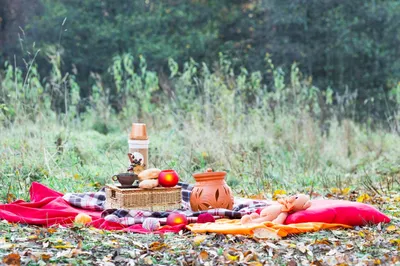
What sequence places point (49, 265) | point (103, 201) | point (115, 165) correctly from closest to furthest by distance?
point (49, 265)
point (103, 201)
point (115, 165)

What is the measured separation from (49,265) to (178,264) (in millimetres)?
636

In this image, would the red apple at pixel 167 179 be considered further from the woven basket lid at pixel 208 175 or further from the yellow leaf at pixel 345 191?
the yellow leaf at pixel 345 191

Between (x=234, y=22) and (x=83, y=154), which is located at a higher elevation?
(x=234, y=22)

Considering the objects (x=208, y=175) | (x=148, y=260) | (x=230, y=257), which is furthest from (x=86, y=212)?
(x=230, y=257)

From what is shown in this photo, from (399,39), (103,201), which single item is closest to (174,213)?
(103,201)

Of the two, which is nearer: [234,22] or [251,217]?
[251,217]

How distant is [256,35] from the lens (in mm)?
16500

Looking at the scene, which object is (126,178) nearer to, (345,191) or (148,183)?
Answer: (148,183)

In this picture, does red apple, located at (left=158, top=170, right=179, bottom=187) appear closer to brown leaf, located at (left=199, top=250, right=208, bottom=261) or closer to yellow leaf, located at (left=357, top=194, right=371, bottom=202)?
brown leaf, located at (left=199, top=250, right=208, bottom=261)

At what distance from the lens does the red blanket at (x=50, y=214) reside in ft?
13.8

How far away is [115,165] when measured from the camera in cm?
658

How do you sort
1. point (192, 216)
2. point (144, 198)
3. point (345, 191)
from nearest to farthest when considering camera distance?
point (192, 216) < point (144, 198) < point (345, 191)

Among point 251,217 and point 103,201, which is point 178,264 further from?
point 103,201

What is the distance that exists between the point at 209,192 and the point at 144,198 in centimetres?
45
